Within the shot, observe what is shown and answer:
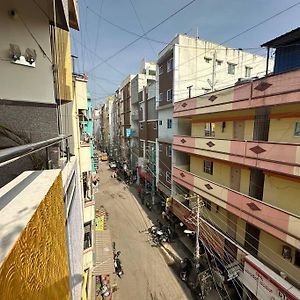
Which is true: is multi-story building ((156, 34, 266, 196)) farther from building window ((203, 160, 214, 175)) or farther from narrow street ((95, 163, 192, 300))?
narrow street ((95, 163, 192, 300))

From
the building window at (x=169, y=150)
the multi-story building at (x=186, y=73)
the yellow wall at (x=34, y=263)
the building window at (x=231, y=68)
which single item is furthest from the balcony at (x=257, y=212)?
the building window at (x=231, y=68)

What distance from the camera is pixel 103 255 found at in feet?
44.2

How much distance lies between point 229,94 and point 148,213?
1537 centimetres

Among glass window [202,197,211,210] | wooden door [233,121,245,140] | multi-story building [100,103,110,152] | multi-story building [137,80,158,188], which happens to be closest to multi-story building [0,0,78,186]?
wooden door [233,121,245,140]

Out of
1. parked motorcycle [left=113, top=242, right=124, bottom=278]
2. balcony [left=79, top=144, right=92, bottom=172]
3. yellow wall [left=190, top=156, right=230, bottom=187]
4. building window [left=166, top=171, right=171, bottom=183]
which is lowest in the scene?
parked motorcycle [left=113, top=242, right=124, bottom=278]

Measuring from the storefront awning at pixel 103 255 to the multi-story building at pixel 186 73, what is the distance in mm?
6578

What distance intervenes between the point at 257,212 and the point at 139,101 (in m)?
21.5

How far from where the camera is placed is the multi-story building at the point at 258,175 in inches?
305

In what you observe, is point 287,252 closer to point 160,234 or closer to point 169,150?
point 160,234

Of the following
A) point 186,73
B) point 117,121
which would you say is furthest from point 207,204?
point 117,121

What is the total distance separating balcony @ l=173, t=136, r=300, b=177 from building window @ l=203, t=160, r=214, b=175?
1.16 m

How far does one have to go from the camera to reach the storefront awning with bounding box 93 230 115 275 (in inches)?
478

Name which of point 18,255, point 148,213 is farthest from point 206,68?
point 18,255

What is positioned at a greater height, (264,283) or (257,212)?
(257,212)
